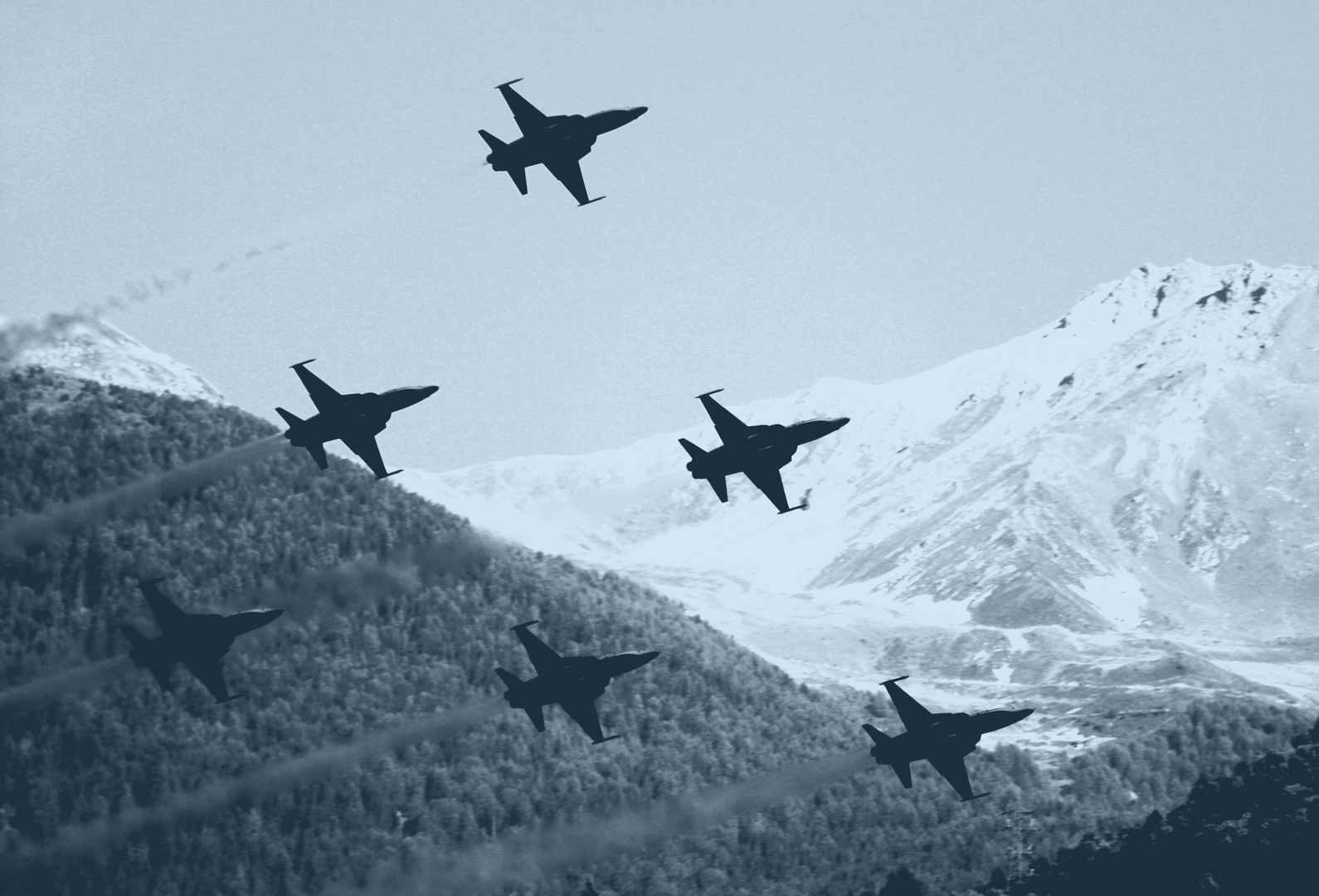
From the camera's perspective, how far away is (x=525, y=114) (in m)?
113

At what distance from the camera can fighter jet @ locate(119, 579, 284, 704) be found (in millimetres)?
109438

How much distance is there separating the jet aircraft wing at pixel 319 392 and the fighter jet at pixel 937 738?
37.1 m

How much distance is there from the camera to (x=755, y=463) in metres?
117

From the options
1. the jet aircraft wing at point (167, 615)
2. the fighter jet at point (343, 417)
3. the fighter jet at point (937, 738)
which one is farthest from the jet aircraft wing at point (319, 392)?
the fighter jet at point (937, 738)

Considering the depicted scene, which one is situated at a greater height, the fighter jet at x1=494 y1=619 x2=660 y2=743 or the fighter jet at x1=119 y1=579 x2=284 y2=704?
→ the fighter jet at x1=119 y1=579 x2=284 y2=704

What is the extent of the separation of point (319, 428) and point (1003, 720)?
46.4 metres

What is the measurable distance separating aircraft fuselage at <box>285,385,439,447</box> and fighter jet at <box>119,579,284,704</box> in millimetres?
9873

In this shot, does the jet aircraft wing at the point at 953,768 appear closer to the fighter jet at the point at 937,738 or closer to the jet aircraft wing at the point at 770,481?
the fighter jet at the point at 937,738

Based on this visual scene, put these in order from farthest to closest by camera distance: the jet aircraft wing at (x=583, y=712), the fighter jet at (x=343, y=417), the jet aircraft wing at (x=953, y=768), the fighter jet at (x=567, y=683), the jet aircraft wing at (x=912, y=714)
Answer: the jet aircraft wing at (x=912, y=714) → the jet aircraft wing at (x=953, y=768) → the jet aircraft wing at (x=583, y=712) → the fighter jet at (x=567, y=683) → the fighter jet at (x=343, y=417)

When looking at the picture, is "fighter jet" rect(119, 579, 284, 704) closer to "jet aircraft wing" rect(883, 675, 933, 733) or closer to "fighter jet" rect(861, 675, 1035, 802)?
"fighter jet" rect(861, 675, 1035, 802)

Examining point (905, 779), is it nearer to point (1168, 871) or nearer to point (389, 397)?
point (389, 397)

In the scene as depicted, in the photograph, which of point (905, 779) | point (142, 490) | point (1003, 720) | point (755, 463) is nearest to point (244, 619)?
point (142, 490)

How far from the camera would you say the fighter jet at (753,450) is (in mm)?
116500

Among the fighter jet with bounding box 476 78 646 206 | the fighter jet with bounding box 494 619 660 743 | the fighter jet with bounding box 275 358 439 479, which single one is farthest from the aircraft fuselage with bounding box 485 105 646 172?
the fighter jet with bounding box 494 619 660 743
